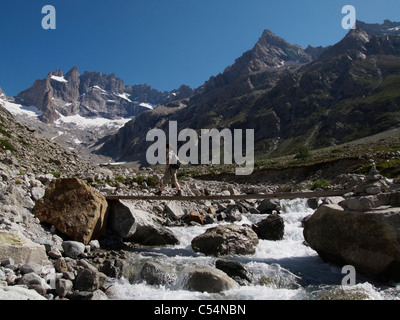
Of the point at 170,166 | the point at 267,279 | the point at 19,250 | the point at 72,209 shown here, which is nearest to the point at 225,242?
the point at 267,279

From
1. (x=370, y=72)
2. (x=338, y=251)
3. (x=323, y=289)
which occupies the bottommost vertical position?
(x=323, y=289)

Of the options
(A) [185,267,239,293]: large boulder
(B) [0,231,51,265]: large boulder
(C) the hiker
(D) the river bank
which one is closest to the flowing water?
(D) the river bank

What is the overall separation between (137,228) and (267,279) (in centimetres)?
657

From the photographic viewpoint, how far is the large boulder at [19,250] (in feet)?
25.1

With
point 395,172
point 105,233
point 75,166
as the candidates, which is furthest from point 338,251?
point 395,172

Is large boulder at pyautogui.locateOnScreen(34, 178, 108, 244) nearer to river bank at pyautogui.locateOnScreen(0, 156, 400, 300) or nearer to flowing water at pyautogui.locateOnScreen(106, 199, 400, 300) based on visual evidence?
river bank at pyautogui.locateOnScreen(0, 156, 400, 300)

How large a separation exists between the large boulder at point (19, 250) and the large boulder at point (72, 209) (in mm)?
2603

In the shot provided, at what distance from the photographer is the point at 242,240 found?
1234 centimetres

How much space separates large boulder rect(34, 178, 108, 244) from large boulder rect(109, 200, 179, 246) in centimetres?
104

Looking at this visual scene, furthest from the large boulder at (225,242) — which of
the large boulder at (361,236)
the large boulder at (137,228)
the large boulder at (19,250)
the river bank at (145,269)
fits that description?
the large boulder at (19,250)

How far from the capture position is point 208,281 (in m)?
8.38

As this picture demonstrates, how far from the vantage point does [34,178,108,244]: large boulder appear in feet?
37.0
